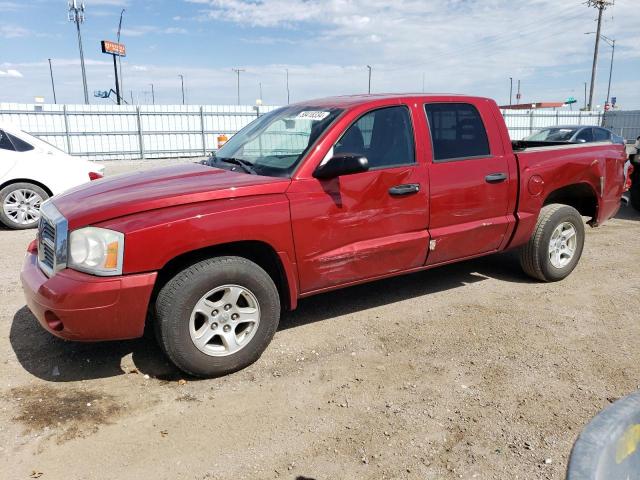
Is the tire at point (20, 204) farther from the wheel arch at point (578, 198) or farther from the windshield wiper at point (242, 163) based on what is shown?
the wheel arch at point (578, 198)

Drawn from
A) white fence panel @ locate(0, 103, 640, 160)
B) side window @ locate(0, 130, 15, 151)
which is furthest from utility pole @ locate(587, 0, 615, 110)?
side window @ locate(0, 130, 15, 151)

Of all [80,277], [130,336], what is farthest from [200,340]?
[80,277]

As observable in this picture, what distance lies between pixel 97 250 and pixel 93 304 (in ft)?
1.03

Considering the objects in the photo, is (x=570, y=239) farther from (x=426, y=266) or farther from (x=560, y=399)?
(x=560, y=399)

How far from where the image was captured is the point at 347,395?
3219 mm

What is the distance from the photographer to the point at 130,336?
10.5 feet

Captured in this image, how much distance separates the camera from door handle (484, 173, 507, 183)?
176 inches

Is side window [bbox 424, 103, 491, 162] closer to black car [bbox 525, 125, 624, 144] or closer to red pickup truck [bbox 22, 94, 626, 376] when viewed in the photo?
red pickup truck [bbox 22, 94, 626, 376]

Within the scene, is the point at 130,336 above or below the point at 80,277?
below

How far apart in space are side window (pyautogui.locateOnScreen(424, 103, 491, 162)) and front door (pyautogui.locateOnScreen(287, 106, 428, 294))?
0.87ft

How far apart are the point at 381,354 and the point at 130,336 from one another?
5.63 ft

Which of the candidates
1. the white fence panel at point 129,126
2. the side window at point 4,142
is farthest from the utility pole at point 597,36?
the side window at point 4,142

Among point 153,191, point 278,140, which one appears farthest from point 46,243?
point 278,140

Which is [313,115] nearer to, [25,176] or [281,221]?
[281,221]
